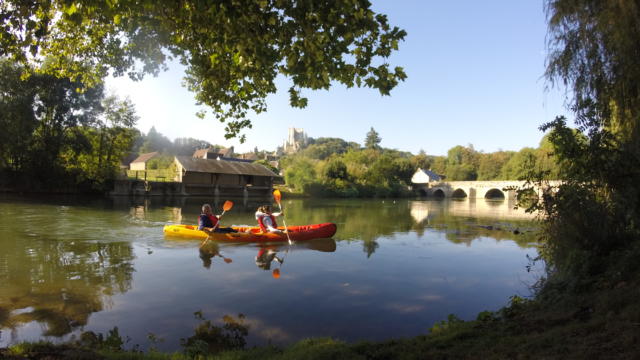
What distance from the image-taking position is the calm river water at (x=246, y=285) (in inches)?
224

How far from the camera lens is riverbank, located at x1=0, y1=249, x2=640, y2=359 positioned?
3.33 m

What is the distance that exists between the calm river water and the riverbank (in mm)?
768

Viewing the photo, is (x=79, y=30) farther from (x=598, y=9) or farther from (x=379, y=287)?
(x=598, y=9)

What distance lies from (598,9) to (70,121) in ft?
129

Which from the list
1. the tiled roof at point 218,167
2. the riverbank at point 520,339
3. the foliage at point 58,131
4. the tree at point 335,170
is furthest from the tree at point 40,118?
the riverbank at point 520,339

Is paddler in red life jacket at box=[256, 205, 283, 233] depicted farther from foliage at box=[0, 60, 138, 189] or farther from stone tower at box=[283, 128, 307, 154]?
stone tower at box=[283, 128, 307, 154]

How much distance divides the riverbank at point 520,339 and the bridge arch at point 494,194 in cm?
7242

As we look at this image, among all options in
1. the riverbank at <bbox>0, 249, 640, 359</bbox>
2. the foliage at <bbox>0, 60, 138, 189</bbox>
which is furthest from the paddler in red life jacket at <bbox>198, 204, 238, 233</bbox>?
the foliage at <bbox>0, 60, 138, 189</bbox>

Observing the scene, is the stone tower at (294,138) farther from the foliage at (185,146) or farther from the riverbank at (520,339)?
the riverbank at (520,339)

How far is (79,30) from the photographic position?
6.99m

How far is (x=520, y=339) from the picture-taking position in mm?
3783

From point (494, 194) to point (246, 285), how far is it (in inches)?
3167

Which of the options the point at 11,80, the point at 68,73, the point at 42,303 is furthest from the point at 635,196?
the point at 11,80

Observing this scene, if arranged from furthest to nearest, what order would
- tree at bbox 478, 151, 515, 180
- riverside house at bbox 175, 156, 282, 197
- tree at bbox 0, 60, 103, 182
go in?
tree at bbox 478, 151, 515, 180, riverside house at bbox 175, 156, 282, 197, tree at bbox 0, 60, 103, 182
